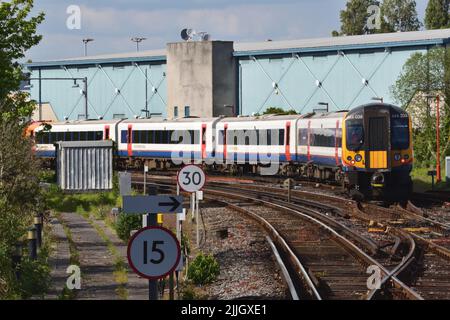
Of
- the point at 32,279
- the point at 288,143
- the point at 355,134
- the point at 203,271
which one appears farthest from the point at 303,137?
the point at 32,279

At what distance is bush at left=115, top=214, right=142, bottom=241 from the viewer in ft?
76.1

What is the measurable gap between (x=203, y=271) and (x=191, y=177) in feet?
11.1

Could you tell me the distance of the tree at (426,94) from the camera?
4959 cm

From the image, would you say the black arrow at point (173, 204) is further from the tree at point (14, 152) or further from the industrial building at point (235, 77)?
the industrial building at point (235, 77)

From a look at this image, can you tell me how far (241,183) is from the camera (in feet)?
144

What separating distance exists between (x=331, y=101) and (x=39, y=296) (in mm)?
50914

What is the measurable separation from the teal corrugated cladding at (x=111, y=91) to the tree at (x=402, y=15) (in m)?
39.2

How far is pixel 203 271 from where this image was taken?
17969 millimetres

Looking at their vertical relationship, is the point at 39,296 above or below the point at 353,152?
below

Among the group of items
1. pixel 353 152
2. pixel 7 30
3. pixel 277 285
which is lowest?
pixel 277 285

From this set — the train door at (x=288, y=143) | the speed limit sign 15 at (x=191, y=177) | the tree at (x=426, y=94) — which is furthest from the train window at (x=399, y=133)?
the tree at (x=426, y=94)
